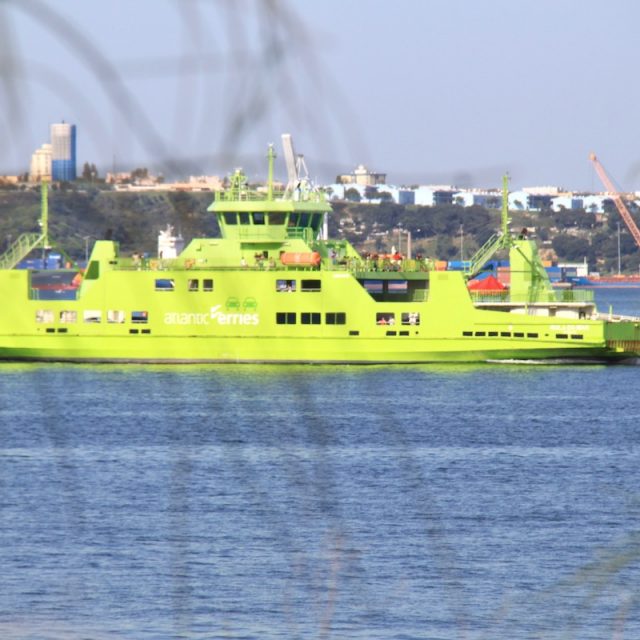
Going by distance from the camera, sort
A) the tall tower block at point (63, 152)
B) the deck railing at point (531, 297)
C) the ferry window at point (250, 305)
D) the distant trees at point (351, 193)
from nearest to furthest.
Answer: the tall tower block at point (63, 152)
the distant trees at point (351, 193)
the ferry window at point (250, 305)
the deck railing at point (531, 297)

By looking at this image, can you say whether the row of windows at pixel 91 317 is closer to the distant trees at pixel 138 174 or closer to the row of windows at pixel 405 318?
the row of windows at pixel 405 318

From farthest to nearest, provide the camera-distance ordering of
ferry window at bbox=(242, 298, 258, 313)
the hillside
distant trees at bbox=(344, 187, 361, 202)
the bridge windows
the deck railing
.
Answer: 1. the deck railing
2. the bridge windows
3. ferry window at bbox=(242, 298, 258, 313)
4. distant trees at bbox=(344, 187, 361, 202)
5. the hillside

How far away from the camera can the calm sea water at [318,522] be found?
1545 centimetres

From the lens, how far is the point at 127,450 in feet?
95.3

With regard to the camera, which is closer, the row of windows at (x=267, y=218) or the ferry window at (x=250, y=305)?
the ferry window at (x=250, y=305)

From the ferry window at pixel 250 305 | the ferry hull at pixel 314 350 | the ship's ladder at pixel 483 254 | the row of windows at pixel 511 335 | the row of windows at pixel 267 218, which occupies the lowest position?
the ferry hull at pixel 314 350

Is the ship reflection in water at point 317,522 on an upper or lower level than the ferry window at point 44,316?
lower

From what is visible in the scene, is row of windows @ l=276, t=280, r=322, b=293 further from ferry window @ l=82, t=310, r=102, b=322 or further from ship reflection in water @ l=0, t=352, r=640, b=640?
ship reflection in water @ l=0, t=352, r=640, b=640

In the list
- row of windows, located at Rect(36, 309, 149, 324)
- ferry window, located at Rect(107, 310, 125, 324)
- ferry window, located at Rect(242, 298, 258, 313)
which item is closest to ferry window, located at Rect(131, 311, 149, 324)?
row of windows, located at Rect(36, 309, 149, 324)

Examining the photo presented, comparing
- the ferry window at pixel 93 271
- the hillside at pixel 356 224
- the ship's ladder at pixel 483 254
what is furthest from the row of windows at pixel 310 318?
the ferry window at pixel 93 271

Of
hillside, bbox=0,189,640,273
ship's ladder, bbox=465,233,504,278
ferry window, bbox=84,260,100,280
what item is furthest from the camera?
ship's ladder, bbox=465,233,504,278

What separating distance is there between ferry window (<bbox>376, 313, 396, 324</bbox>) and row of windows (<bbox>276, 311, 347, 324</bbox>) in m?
1.08

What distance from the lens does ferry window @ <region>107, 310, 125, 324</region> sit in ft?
158

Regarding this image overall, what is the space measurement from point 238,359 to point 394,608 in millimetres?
31328
